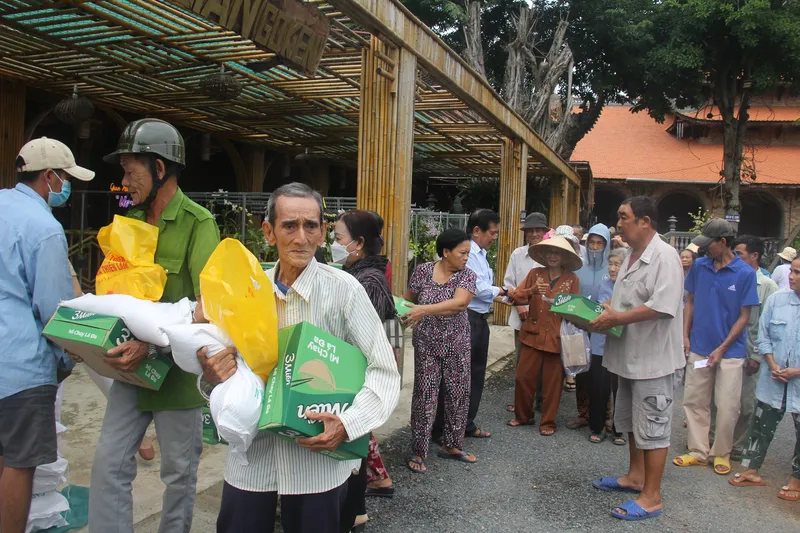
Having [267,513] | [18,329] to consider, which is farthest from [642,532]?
[18,329]

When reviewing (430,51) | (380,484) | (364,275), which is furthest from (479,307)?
(430,51)

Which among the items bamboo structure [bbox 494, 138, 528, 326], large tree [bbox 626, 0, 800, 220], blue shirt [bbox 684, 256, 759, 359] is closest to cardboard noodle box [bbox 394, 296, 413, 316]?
blue shirt [bbox 684, 256, 759, 359]

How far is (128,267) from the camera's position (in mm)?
2316

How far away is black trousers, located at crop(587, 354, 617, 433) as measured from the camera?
5.23m

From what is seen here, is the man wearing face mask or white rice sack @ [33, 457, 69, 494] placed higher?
the man wearing face mask

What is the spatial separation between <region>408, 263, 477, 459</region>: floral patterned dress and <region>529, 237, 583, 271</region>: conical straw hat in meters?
1.08

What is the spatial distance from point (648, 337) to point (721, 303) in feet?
4.14

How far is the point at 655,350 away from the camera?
3.85 m

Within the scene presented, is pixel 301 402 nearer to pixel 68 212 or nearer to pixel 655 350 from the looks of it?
pixel 655 350

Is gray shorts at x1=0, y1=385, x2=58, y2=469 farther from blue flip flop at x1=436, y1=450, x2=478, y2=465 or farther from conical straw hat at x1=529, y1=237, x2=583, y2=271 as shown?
conical straw hat at x1=529, y1=237, x2=583, y2=271

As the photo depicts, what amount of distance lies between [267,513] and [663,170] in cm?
2486

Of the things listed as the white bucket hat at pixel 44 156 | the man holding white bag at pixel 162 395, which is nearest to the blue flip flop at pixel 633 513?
the man holding white bag at pixel 162 395

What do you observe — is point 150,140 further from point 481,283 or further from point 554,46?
point 554,46

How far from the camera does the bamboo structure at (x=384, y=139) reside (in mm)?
5016
